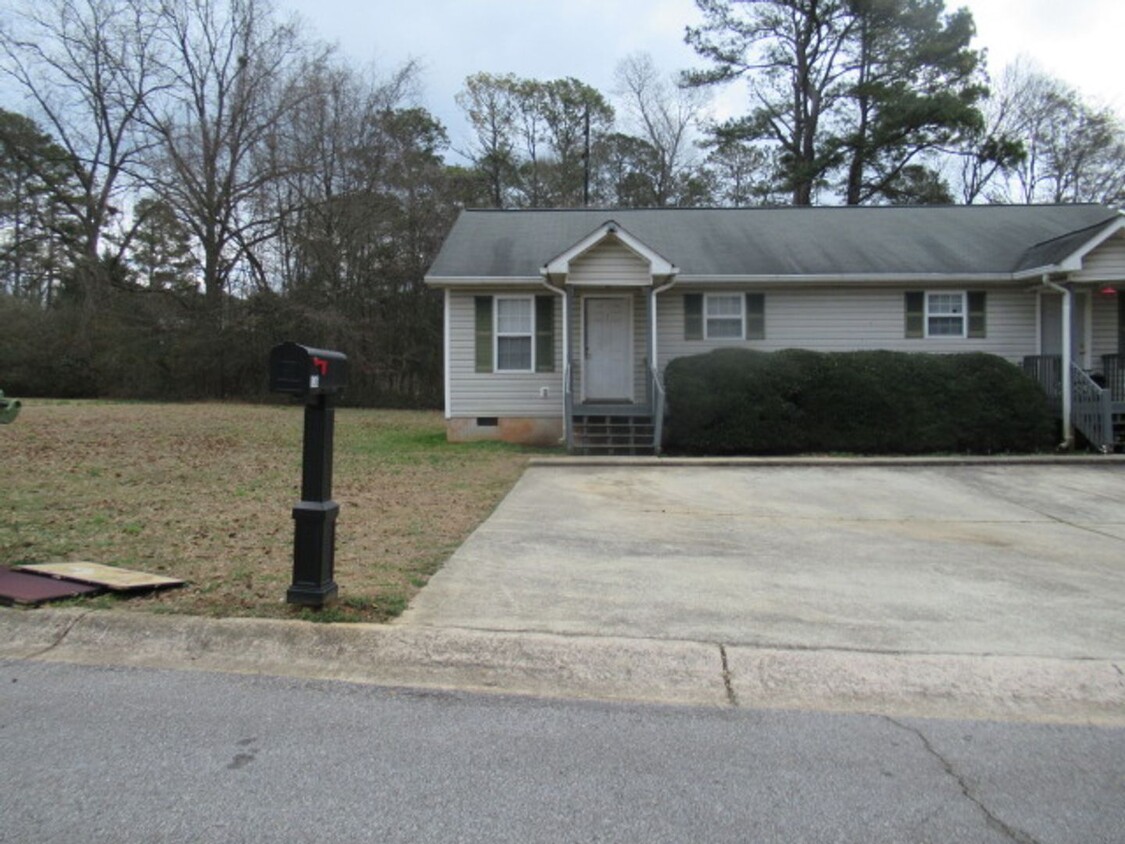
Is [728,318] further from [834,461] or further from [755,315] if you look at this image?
[834,461]

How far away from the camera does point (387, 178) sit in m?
31.8

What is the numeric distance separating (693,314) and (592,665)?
523 inches

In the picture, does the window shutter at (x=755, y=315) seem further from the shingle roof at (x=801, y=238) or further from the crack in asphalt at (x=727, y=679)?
the crack in asphalt at (x=727, y=679)

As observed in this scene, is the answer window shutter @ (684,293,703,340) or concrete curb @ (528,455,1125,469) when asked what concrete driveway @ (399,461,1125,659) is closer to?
concrete curb @ (528,455,1125,469)

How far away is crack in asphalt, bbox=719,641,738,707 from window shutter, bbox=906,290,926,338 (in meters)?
14.2

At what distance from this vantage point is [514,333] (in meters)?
16.6

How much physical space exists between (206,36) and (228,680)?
1368 inches

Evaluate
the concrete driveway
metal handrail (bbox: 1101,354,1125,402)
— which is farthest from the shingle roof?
the concrete driveway

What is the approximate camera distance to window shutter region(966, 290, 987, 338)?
55.0 ft

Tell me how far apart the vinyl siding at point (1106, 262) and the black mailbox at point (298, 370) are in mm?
15094

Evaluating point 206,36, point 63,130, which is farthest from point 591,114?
point 63,130

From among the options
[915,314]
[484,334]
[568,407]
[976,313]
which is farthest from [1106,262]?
[484,334]

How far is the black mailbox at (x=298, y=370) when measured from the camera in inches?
177

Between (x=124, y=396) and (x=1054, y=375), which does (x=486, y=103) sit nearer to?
(x=124, y=396)
